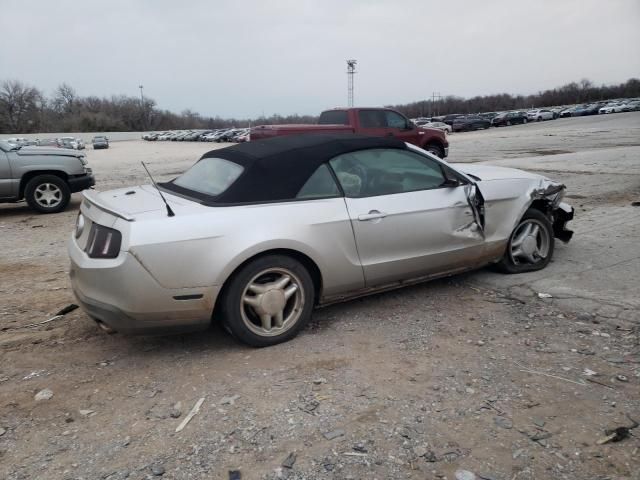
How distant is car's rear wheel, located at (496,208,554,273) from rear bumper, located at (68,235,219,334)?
290 cm

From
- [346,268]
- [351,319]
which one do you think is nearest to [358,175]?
[346,268]

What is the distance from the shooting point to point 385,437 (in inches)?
102

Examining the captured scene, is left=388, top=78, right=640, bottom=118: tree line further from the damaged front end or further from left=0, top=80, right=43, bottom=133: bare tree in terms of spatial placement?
the damaged front end

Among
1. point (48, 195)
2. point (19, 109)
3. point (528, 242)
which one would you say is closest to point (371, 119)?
point (48, 195)

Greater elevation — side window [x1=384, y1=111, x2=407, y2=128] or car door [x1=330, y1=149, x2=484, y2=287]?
side window [x1=384, y1=111, x2=407, y2=128]

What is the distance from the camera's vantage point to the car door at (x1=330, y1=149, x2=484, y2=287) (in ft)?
12.9

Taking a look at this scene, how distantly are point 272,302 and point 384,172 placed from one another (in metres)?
1.45

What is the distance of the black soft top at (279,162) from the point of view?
3611mm

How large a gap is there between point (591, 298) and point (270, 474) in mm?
3162

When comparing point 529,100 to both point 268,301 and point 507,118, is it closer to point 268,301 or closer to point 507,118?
point 507,118

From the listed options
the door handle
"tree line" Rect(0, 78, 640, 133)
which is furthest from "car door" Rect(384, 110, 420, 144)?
"tree line" Rect(0, 78, 640, 133)

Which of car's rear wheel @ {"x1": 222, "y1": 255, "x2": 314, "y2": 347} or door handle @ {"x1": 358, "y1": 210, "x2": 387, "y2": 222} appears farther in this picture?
door handle @ {"x1": 358, "y1": 210, "x2": 387, "y2": 222}

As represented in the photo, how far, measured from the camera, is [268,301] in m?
3.51

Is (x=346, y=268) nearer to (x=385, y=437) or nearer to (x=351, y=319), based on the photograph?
(x=351, y=319)
